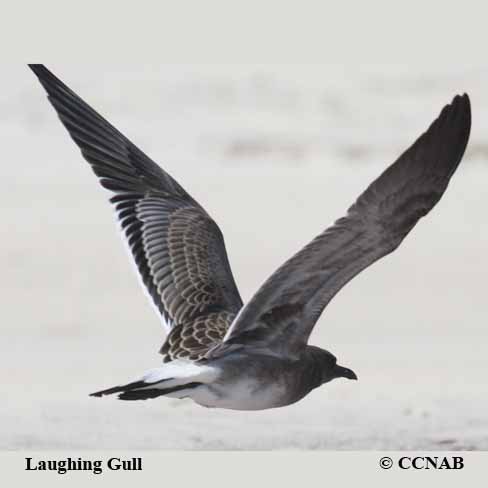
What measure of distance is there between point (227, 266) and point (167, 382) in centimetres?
148

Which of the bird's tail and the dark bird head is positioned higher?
the dark bird head

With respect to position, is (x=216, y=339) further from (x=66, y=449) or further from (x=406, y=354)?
(x=406, y=354)

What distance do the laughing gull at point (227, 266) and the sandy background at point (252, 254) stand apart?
1.11m

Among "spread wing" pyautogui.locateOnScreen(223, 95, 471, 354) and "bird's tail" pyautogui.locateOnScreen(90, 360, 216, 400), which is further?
"bird's tail" pyautogui.locateOnScreen(90, 360, 216, 400)

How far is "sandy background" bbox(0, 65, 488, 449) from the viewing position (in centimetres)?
912

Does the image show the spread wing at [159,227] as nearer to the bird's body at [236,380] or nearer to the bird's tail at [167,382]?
the bird's body at [236,380]

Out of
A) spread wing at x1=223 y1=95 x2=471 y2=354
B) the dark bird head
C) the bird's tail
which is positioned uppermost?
spread wing at x1=223 y1=95 x2=471 y2=354

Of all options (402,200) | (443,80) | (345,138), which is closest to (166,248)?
(402,200)

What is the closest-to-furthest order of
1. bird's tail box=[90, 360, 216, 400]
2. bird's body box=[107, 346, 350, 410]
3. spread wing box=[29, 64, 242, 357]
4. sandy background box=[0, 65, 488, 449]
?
bird's tail box=[90, 360, 216, 400]
bird's body box=[107, 346, 350, 410]
spread wing box=[29, 64, 242, 357]
sandy background box=[0, 65, 488, 449]

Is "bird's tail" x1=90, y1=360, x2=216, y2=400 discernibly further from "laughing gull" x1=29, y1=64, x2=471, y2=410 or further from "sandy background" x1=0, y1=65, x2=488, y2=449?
"sandy background" x1=0, y1=65, x2=488, y2=449

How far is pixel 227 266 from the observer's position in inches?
315

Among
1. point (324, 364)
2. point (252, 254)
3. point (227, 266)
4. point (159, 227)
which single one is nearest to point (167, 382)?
point (324, 364)

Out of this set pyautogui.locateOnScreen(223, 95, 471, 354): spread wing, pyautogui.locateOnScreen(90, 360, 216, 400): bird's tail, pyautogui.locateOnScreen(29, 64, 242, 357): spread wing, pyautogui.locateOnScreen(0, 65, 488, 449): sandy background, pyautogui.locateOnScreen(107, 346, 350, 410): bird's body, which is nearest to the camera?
pyautogui.locateOnScreen(223, 95, 471, 354): spread wing

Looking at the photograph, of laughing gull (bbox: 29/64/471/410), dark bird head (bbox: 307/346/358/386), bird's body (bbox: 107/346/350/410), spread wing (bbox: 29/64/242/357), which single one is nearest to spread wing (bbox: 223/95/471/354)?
laughing gull (bbox: 29/64/471/410)
